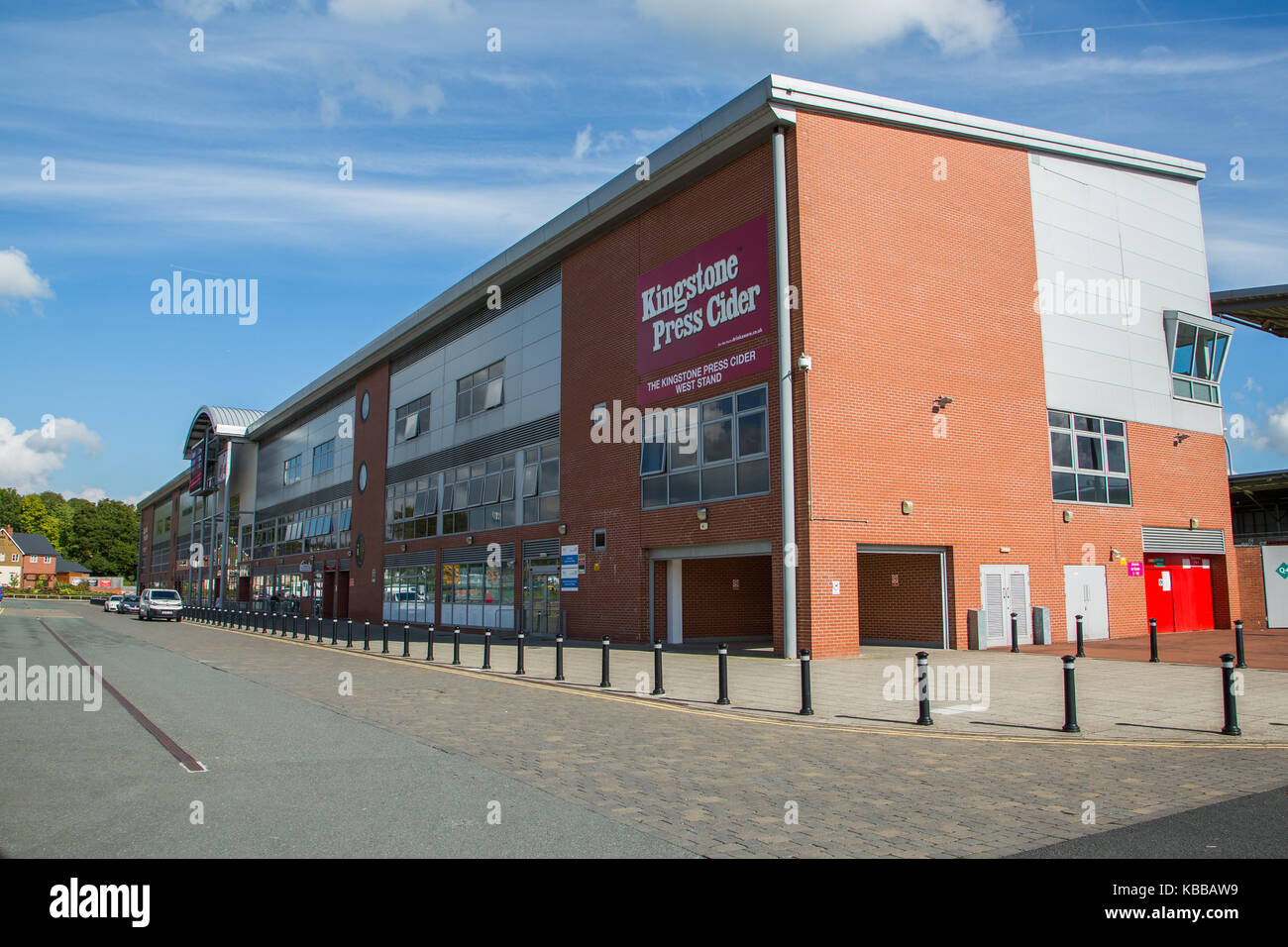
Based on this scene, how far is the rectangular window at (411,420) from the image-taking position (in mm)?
38906

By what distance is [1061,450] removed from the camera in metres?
24.2

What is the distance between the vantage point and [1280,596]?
27844mm

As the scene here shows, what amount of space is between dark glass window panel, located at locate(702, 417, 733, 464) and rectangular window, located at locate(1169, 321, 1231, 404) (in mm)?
15767

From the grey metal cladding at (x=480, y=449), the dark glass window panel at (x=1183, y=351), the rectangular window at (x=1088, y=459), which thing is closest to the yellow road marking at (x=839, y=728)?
the grey metal cladding at (x=480, y=449)

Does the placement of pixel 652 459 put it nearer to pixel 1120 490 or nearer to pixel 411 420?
pixel 1120 490

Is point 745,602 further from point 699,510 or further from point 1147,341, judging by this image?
point 1147,341

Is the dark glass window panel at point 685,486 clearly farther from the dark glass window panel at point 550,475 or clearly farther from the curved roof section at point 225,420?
the curved roof section at point 225,420

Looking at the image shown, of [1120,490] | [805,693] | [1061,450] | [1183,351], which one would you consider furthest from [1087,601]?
[805,693]

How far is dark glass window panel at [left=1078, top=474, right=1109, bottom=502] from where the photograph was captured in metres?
24.6

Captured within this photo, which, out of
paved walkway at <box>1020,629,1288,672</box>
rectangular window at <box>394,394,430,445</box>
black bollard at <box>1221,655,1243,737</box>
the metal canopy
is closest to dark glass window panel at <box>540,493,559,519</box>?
rectangular window at <box>394,394,430,445</box>

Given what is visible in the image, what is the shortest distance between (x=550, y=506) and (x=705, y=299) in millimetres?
9555

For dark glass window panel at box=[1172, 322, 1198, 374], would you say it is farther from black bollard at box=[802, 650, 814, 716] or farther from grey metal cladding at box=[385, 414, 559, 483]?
black bollard at box=[802, 650, 814, 716]
